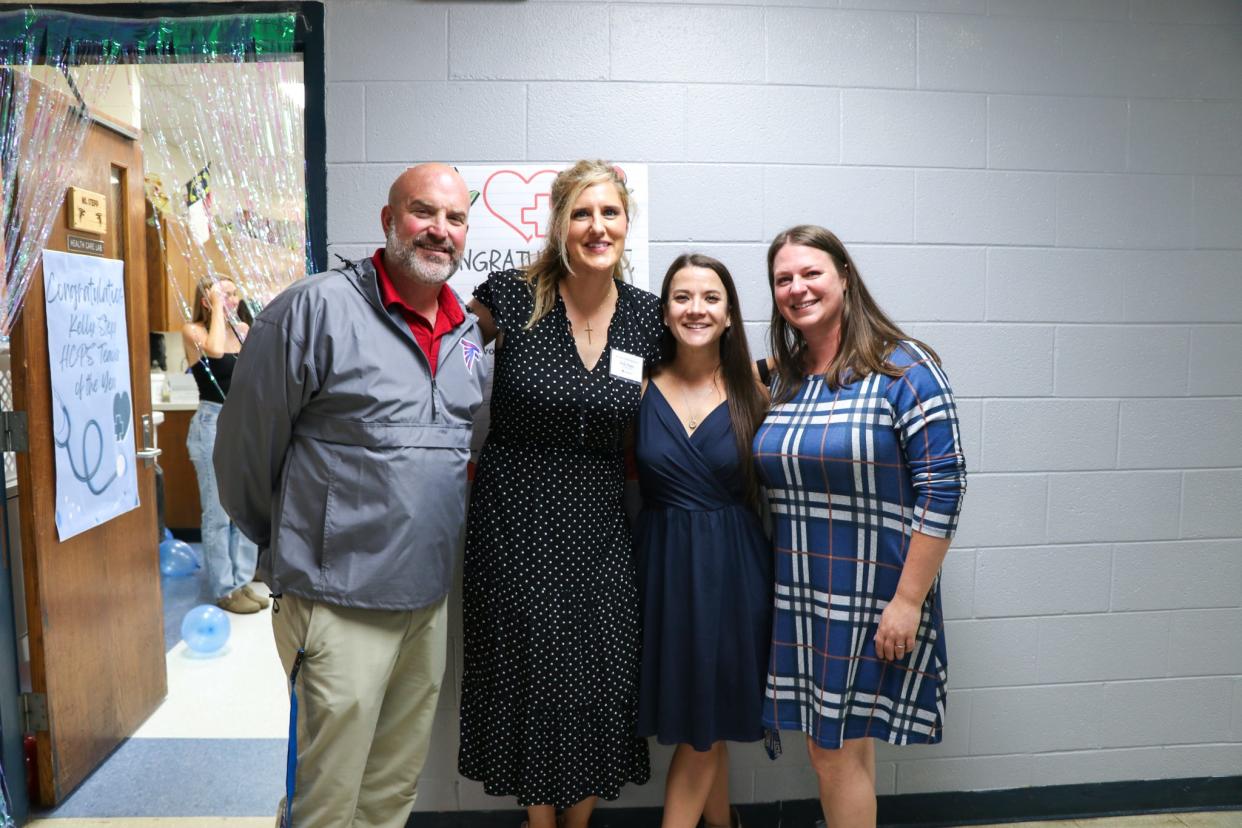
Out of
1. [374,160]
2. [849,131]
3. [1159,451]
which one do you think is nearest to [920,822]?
[1159,451]

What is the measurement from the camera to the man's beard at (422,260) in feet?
5.19

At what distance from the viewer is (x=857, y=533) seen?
5.42 feet

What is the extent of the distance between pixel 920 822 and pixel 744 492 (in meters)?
1.16

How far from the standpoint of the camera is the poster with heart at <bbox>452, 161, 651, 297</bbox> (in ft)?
6.40

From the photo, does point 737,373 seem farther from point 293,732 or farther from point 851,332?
point 293,732

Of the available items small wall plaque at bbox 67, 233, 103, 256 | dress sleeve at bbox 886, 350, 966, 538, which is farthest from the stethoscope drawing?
dress sleeve at bbox 886, 350, 966, 538

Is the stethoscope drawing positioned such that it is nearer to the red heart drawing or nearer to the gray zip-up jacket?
the gray zip-up jacket

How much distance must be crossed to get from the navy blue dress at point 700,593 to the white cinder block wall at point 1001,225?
→ 0.43 metres

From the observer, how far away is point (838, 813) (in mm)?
1733

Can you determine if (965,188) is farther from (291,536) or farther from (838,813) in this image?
(291,536)

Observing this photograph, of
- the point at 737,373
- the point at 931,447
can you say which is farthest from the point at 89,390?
the point at 931,447

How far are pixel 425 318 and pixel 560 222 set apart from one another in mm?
365

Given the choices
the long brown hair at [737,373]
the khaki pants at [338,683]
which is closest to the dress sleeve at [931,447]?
the long brown hair at [737,373]

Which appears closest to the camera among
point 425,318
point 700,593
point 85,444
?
point 425,318
